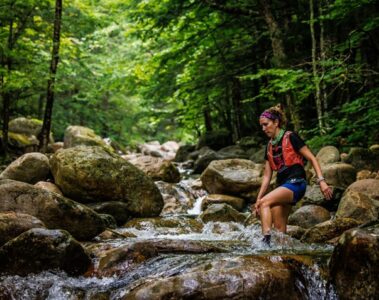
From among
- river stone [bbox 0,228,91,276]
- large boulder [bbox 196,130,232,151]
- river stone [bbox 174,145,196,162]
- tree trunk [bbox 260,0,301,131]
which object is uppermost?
tree trunk [bbox 260,0,301,131]

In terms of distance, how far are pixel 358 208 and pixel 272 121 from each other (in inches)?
114

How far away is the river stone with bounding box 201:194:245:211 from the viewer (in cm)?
1105

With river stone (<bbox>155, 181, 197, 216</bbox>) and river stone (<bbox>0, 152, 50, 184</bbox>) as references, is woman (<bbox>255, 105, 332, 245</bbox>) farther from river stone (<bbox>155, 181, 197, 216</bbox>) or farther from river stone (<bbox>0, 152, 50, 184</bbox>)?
river stone (<bbox>0, 152, 50, 184</bbox>)

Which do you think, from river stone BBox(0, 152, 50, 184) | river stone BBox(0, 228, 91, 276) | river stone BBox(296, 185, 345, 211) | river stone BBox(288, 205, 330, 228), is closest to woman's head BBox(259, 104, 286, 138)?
river stone BBox(0, 228, 91, 276)

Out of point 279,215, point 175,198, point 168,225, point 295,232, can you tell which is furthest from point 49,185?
point 279,215

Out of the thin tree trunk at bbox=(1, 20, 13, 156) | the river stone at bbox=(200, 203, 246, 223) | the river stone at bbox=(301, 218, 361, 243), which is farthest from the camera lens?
the thin tree trunk at bbox=(1, 20, 13, 156)

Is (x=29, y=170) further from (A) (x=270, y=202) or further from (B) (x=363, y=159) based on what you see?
(B) (x=363, y=159)

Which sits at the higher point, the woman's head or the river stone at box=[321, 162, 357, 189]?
the woman's head

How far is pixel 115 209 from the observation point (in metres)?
9.36

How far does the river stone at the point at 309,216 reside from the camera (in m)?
8.02

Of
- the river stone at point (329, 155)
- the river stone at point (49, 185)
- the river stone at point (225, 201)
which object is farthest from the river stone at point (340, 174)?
the river stone at point (49, 185)

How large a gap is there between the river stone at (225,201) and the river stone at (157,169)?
2.42 m

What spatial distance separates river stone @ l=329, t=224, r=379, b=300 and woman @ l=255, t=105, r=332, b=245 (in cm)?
117

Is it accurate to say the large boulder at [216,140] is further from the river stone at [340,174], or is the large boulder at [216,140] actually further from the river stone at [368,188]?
the river stone at [368,188]
